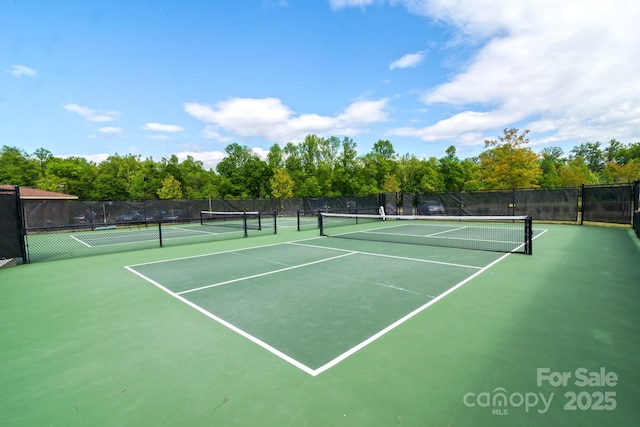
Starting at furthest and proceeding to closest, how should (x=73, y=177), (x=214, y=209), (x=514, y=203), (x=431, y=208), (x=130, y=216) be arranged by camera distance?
1. (x=73, y=177)
2. (x=214, y=209)
3. (x=431, y=208)
4. (x=130, y=216)
5. (x=514, y=203)

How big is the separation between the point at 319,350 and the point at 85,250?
1144 cm

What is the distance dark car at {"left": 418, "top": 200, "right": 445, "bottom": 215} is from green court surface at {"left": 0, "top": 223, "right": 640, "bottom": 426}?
13.8 m

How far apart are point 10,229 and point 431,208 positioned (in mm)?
20492

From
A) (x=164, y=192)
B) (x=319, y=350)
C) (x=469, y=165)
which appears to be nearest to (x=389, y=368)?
(x=319, y=350)

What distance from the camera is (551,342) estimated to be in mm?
3197

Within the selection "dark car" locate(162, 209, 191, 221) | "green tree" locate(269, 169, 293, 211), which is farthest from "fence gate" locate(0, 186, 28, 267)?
"green tree" locate(269, 169, 293, 211)

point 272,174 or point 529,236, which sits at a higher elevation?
point 272,174

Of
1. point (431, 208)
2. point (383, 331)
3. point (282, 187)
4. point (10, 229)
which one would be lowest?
point (383, 331)

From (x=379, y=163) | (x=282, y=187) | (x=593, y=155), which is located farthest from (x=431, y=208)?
(x=593, y=155)

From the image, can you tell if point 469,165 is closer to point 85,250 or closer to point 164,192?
point 164,192

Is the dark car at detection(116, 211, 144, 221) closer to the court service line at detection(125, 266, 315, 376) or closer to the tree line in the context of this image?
the court service line at detection(125, 266, 315, 376)

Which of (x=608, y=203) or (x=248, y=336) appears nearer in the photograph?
(x=248, y=336)

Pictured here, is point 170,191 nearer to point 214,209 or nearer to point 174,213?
point 214,209

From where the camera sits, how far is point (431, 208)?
20406 mm
